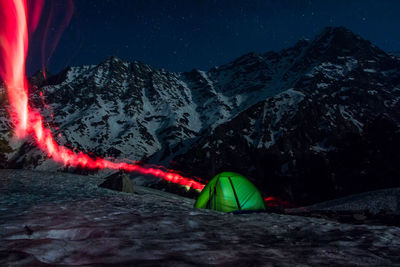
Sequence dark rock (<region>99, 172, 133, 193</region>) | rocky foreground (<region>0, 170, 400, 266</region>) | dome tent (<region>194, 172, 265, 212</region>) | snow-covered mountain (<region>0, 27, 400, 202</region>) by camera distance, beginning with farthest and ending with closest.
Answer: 1. snow-covered mountain (<region>0, 27, 400, 202</region>)
2. dark rock (<region>99, 172, 133, 193</region>)
3. dome tent (<region>194, 172, 265, 212</region>)
4. rocky foreground (<region>0, 170, 400, 266</region>)

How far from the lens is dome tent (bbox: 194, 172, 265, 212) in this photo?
35.4 ft

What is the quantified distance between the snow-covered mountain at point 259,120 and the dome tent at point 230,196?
87.8ft

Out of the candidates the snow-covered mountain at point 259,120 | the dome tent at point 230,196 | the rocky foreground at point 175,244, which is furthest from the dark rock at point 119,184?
the snow-covered mountain at point 259,120

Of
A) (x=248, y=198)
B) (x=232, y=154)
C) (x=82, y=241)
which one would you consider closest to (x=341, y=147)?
(x=232, y=154)

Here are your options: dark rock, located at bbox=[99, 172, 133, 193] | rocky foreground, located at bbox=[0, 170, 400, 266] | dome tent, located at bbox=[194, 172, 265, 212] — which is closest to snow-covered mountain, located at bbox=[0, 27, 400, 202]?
dark rock, located at bbox=[99, 172, 133, 193]

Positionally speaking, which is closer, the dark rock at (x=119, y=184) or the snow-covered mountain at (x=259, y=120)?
the dark rock at (x=119, y=184)

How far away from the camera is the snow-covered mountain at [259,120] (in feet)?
161

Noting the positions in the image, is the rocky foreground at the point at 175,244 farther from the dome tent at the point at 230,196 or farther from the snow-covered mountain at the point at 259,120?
the snow-covered mountain at the point at 259,120

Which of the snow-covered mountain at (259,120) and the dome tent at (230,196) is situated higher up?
the snow-covered mountain at (259,120)

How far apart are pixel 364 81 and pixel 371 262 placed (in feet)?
513

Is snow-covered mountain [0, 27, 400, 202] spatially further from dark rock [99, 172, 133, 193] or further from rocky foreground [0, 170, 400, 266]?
rocky foreground [0, 170, 400, 266]

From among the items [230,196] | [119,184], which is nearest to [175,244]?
[230,196]

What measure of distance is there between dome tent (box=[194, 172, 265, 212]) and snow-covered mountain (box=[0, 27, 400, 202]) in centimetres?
2677

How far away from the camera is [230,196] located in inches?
431
